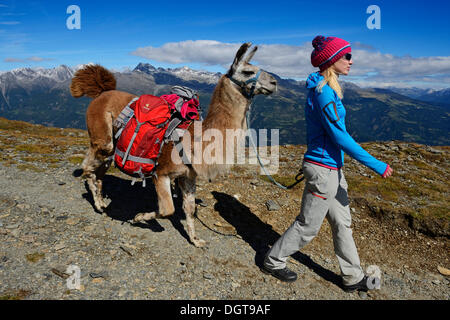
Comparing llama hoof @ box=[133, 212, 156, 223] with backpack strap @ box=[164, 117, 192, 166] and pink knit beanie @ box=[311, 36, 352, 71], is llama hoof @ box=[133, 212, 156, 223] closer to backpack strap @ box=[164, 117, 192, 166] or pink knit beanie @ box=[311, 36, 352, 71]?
backpack strap @ box=[164, 117, 192, 166]

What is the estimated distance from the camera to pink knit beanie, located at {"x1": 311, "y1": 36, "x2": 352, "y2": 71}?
415cm

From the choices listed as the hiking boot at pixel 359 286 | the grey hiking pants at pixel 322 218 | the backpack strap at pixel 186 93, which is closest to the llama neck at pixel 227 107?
the backpack strap at pixel 186 93

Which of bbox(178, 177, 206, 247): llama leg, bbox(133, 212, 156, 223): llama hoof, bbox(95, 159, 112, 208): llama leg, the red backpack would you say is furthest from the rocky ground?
the red backpack

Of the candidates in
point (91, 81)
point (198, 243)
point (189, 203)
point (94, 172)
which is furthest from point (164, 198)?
point (91, 81)

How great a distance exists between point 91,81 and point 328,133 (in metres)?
6.25

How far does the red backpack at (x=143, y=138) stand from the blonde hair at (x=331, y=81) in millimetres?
3353

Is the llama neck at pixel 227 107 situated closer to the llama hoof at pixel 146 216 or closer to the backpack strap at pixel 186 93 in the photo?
the backpack strap at pixel 186 93

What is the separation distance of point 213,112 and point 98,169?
4229mm

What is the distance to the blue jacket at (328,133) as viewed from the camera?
13.6 ft

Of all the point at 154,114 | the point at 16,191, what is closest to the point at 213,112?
the point at 154,114

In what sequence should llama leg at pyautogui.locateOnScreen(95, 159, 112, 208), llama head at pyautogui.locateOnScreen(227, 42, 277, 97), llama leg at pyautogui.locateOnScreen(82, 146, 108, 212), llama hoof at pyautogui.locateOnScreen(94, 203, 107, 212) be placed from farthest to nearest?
llama leg at pyautogui.locateOnScreen(95, 159, 112, 208)
llama hoof at pyautogui.locateOnScreen(94, 203, 107, 212)
llama leg at pyautogui.locateOnScreen(82, 146, 108, 212)
llama head at pyautogui.locateOnScreen(227, 42, 277, 97)

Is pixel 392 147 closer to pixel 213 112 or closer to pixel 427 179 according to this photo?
pixel 427 179

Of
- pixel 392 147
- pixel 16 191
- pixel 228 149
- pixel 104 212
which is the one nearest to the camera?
pixel 228 149
